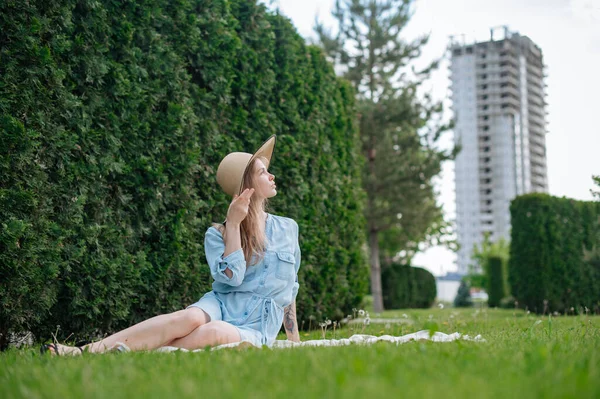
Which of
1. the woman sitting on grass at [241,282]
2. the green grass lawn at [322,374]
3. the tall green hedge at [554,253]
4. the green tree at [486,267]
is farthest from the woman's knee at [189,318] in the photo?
the green tree at [486,267]

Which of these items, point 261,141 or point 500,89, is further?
point 500,89

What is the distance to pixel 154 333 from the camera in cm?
370

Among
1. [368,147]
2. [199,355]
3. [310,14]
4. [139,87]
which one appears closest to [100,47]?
[139,87]

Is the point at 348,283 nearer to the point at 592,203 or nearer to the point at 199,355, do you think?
the point at 199,355

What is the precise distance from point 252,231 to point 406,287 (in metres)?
14.8

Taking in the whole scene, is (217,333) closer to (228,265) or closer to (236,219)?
(228,265)

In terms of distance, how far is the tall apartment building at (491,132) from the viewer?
82750 mm

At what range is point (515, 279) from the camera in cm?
1265

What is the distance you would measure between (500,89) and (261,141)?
82.7 meters

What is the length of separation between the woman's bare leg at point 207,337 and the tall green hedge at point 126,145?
1347 mm

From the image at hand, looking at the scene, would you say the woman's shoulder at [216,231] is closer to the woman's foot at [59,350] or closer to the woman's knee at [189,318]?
the woman's knee at [189,318]

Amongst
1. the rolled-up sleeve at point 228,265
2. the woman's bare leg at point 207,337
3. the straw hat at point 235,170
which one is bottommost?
the woman's bare leg at point 207,337

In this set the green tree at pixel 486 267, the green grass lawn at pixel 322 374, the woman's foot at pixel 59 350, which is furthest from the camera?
the green tree at pixel 486 267

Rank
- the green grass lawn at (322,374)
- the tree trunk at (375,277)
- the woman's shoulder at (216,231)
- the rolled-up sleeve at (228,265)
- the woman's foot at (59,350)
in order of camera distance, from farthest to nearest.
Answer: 1. the tree trunk at (375,277)
2. the woman's shoulder at (216,231)
3. the rolled-up sleeve at (228,265)
4. the woman's foot at (59,350)
5. the green grass lawn at (322,374)
